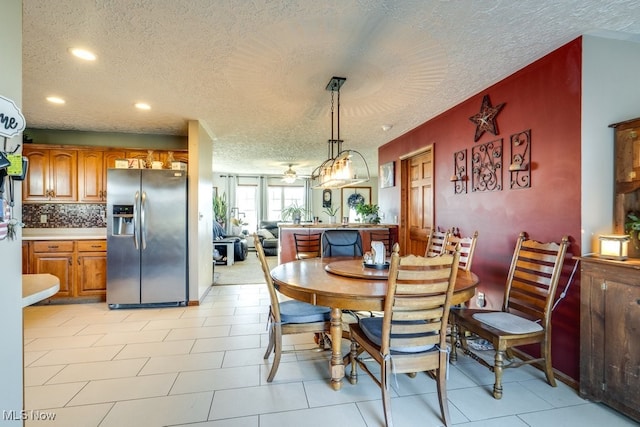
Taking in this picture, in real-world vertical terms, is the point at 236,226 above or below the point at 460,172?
below

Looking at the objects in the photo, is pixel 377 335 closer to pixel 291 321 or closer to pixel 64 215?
pixel 291 321

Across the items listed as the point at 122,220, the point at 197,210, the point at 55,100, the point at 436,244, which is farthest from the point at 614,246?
the point at 55,100

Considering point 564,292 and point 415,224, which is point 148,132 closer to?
point 415,224

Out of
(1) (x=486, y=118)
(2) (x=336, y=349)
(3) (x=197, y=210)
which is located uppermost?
(1) (x=486, y=118)

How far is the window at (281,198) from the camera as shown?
988 cm

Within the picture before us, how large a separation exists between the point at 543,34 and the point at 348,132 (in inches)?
110

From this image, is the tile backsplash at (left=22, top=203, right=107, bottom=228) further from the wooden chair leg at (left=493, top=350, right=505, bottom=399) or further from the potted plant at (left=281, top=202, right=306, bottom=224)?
the potted plant at (left=281, top=202, right=306, bottom=224)

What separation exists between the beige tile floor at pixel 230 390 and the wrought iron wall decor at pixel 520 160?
150 cm

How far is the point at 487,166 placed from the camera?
9.70 ft

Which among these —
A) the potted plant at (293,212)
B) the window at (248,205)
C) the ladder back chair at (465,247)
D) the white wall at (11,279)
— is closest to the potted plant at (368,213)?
the ladder back chair at (465,247)

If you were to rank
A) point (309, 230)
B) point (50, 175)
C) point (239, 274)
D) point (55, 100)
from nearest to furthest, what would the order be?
point (55, 100) < point (50, 175) < point (309, 230) < point (239, 274)

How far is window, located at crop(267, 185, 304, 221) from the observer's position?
9.88 m

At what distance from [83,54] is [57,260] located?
2.92 metres

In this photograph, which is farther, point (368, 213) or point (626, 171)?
point (368, 213)
